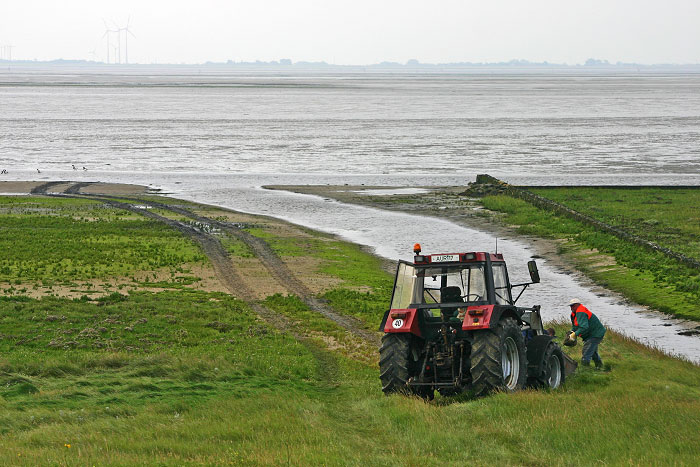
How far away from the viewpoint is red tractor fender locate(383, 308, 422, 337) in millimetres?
15953

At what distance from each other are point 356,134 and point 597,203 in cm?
7416

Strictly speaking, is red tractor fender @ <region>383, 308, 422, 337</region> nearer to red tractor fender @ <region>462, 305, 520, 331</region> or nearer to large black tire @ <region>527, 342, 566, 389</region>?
red tractor fender @ <region>462, 305, 520, 331</region>

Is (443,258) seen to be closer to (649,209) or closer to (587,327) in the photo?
(587,327)

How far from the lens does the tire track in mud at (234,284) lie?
2164 centimetres

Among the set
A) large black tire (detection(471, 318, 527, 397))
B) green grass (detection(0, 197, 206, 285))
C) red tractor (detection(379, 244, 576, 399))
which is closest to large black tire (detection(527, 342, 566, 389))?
red tractor (detection(379, 244, 576, 399))

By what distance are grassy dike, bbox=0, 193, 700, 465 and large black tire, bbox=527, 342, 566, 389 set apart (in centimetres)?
45

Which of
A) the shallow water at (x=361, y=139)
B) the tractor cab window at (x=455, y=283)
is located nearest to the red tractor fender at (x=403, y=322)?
the tractor cab window at (x=455, y=283)

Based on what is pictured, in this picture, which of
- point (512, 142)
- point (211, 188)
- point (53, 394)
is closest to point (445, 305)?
point (53, 394)

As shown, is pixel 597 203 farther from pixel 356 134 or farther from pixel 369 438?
pixel 356 134

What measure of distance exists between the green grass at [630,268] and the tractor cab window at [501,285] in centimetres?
1506

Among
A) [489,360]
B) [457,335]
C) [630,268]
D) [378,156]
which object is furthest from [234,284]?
[378,156]

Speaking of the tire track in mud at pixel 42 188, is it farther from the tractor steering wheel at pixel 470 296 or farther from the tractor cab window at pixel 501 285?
the tractor steering wheel at pixel 470 296

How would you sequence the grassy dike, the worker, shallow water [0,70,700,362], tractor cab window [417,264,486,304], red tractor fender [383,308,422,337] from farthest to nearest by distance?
shallow water [0,70,700,362] < the worker < tractor cab window [417,264,486,304] < red tractor fender [383,308,422,337] < the grassy dike

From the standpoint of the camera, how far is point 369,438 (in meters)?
14.3
